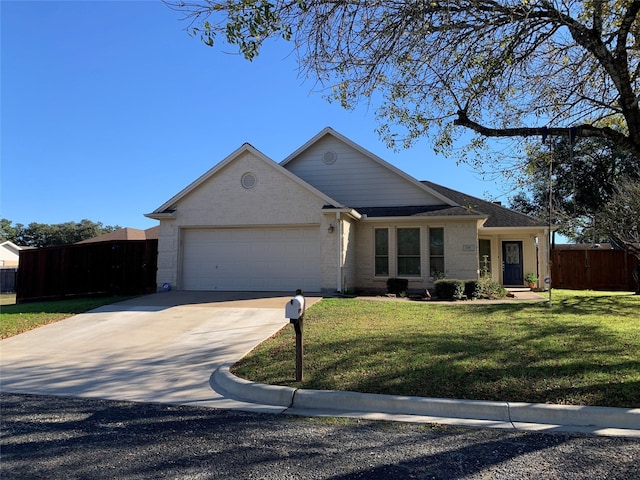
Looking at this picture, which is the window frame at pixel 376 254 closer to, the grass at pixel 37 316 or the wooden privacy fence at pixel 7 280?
the grass at pixel 37 316

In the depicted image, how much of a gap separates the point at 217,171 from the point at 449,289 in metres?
8.67

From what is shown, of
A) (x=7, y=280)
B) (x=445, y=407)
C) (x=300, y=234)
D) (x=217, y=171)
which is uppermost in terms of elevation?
(x=217, y=171)

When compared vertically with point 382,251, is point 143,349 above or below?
below

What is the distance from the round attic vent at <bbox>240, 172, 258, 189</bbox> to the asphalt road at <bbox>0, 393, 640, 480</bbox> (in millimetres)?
11014

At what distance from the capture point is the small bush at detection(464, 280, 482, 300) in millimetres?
14367

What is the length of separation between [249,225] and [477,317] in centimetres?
813

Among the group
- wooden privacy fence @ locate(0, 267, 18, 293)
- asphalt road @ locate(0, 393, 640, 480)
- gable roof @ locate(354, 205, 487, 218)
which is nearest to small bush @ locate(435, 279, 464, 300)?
gable roof @ locate(354, 205, 487, 218)

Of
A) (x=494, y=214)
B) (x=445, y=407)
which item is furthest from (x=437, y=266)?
(x=445, y=407)

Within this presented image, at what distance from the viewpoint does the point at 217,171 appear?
1555 centimetres

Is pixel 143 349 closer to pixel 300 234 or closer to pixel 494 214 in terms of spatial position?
pixel 300 234

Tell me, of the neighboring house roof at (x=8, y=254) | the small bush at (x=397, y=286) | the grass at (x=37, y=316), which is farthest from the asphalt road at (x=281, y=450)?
the neighboring house roof at (x=8, y=254)

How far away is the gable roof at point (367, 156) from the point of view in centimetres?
1683

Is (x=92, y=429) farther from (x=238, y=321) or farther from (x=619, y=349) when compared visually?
(x=619, y=349)

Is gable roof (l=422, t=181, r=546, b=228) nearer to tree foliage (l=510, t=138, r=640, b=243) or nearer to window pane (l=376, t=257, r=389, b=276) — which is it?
tree foliage (l=510, t=138, r=640, b=243)
